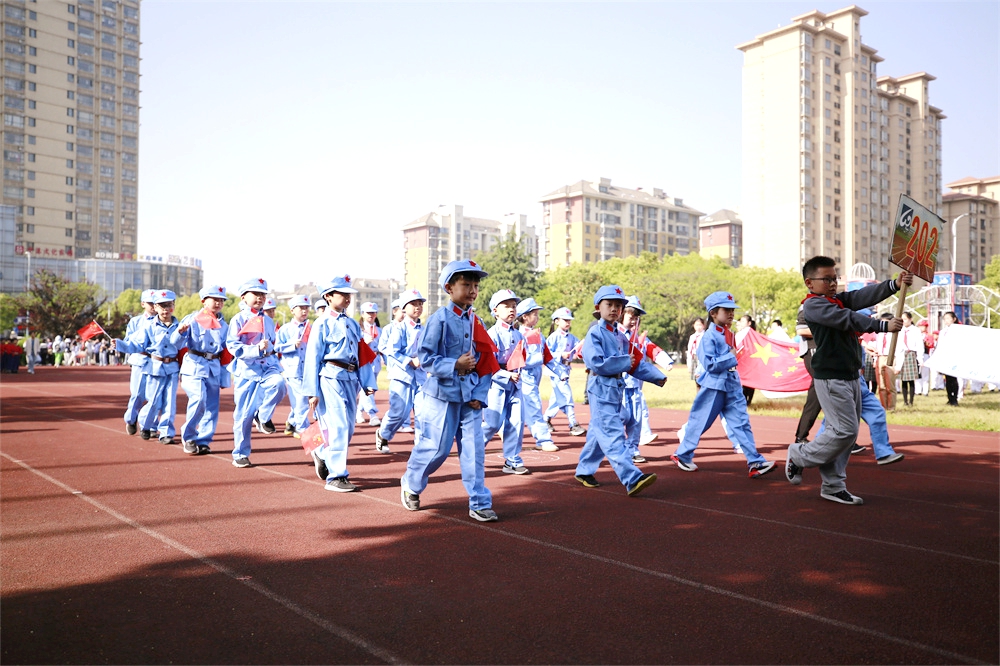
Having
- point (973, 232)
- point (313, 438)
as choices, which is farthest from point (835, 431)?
point (973, 232)

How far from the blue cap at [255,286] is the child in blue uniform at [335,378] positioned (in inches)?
81.0

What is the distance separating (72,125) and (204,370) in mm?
107590

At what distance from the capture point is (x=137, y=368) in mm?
12016

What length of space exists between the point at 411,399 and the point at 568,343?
2.92 m

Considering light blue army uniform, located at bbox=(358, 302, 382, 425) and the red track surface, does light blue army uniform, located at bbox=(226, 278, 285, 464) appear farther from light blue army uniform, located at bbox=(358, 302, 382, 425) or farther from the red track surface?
light blue army uniform, located at bbox=(358, 302, 382, 425)

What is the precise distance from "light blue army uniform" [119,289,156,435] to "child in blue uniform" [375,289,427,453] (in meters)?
3.48

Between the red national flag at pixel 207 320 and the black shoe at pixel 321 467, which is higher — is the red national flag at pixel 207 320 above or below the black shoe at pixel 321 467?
above

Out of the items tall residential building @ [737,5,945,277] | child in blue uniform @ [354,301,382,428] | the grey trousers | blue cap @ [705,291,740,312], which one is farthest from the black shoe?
tall residential building @ [737,5,945,277]

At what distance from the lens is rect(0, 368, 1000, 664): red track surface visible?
13.3ft

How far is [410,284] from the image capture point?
150 m

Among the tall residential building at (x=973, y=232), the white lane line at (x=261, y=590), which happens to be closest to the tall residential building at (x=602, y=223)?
the tall residential building at (x=973, y=232)

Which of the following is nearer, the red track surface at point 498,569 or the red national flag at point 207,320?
the red track surface at point 498,569

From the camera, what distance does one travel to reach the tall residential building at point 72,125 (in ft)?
314

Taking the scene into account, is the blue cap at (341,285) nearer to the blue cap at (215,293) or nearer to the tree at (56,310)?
the blue cap at (215,293)
